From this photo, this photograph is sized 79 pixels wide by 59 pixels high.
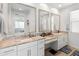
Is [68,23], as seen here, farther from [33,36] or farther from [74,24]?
[33,36]

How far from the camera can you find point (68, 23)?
3.42ft

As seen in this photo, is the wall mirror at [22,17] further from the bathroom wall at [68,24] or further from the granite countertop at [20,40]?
the bathroom wall at [68,24]

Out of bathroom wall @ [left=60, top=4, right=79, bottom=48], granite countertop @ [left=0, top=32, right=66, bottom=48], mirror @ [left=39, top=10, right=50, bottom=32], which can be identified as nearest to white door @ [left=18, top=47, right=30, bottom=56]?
granite countertop @ [left=0, top=32, right=66, bottom=48]

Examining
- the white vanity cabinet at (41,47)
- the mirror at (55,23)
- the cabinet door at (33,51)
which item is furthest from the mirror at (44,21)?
the cabinet door at (33,51)

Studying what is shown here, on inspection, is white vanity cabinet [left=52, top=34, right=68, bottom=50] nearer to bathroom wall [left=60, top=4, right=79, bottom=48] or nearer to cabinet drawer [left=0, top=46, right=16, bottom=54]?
bathroom wall [left=60, top=4, right=79, bottom=48]

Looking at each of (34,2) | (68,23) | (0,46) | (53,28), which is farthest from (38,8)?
(0,46)

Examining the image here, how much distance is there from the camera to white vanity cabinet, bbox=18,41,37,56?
939 mm

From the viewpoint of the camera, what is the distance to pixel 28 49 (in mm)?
987

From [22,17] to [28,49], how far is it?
468 mm

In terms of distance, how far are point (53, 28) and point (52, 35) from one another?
4.4 inches

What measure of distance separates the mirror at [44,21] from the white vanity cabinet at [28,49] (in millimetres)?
253

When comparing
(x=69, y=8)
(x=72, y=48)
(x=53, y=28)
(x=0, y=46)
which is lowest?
(x=72, y=48)

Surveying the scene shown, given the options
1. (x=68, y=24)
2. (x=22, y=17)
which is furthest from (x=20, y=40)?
(x=68, y=24)

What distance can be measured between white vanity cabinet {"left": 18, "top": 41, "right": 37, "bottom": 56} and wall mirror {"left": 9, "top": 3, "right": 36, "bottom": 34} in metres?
0.19
